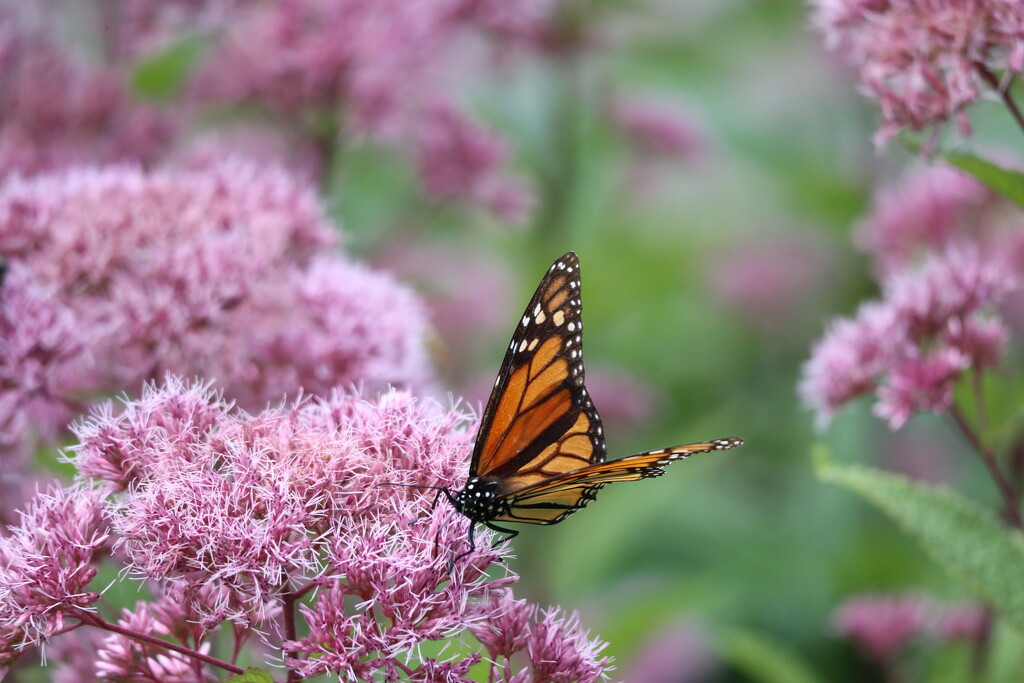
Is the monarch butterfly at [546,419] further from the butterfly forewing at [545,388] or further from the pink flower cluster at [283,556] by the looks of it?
the pink flower cluster at [283,556]

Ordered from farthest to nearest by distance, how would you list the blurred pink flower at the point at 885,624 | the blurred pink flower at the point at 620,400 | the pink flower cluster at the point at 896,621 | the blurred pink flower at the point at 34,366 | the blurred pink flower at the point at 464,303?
the blurred pink flower at the point at 464,303 < the blurred pink flower at the point at 620,400 < the blurred pink flower at the point at 885,624 < the pink flower cluster at the point at 896,621 < the blurred pink flower at the point at 34,366

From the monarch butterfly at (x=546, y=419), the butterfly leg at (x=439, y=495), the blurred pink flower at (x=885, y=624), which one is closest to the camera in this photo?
the butterfly leg at (x=439, y=495)

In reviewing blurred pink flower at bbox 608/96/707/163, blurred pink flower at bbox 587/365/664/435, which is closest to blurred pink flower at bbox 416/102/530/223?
blurred pink flower at bbox 587/365/664/435

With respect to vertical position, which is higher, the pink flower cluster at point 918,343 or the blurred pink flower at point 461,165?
the blurred pink flower at point 461,165

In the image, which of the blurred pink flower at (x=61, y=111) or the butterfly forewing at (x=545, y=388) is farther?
the blurred pink flower at (x=61, y=111)

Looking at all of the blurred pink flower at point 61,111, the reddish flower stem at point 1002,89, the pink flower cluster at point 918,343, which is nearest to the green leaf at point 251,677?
the pink flower cluster at point 918,343

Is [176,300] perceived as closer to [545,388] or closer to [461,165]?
[545,388]

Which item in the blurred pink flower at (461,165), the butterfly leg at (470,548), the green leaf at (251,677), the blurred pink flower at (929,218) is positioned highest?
the blurred pink flower at (461,165)
